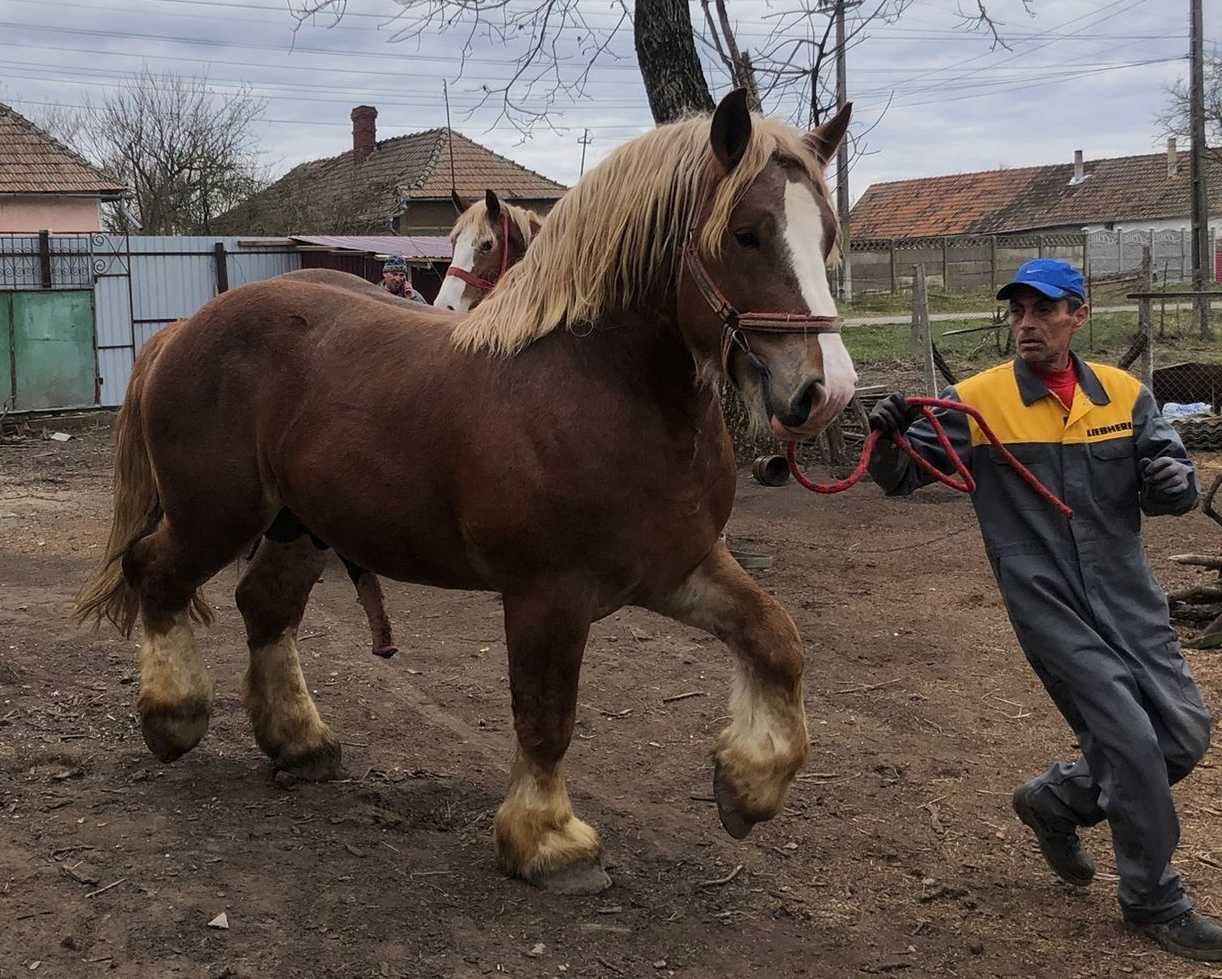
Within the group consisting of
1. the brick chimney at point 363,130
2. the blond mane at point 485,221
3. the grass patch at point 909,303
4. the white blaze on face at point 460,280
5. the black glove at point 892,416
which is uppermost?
the brick chimney at point 363,130

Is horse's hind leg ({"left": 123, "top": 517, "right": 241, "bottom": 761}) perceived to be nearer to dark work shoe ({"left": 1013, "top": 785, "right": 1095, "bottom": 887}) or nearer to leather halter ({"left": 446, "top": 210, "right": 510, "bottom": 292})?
dark work shoe ({"left": 1013, "top": 785, "right": 1095, "bottom": 887})

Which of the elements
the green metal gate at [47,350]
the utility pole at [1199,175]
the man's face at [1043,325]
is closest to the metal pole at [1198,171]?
the utility pole at [1199,175]

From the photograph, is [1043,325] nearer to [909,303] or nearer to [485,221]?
[485,221]

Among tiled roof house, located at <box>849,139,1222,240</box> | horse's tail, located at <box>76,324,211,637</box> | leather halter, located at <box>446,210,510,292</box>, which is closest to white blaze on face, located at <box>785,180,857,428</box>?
horse's tail, located at <box>76,324,211,637</box>

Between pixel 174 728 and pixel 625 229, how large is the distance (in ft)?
7.77

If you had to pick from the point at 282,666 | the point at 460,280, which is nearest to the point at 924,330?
the point at 460,280

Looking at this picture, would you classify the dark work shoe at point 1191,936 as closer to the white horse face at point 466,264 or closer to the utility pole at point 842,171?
the utility pole at point 842,171

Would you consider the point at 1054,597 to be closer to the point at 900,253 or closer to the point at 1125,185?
the point at 900,253

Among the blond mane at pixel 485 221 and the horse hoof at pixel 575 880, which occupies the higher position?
the blond mane at pixel 485 221

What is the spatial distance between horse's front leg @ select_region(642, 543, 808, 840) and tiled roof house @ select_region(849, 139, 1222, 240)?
39887 mm

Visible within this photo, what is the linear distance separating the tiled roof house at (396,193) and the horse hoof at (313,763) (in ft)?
74.2

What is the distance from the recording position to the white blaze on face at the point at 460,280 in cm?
685

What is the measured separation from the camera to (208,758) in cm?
448

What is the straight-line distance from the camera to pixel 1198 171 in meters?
20.0
